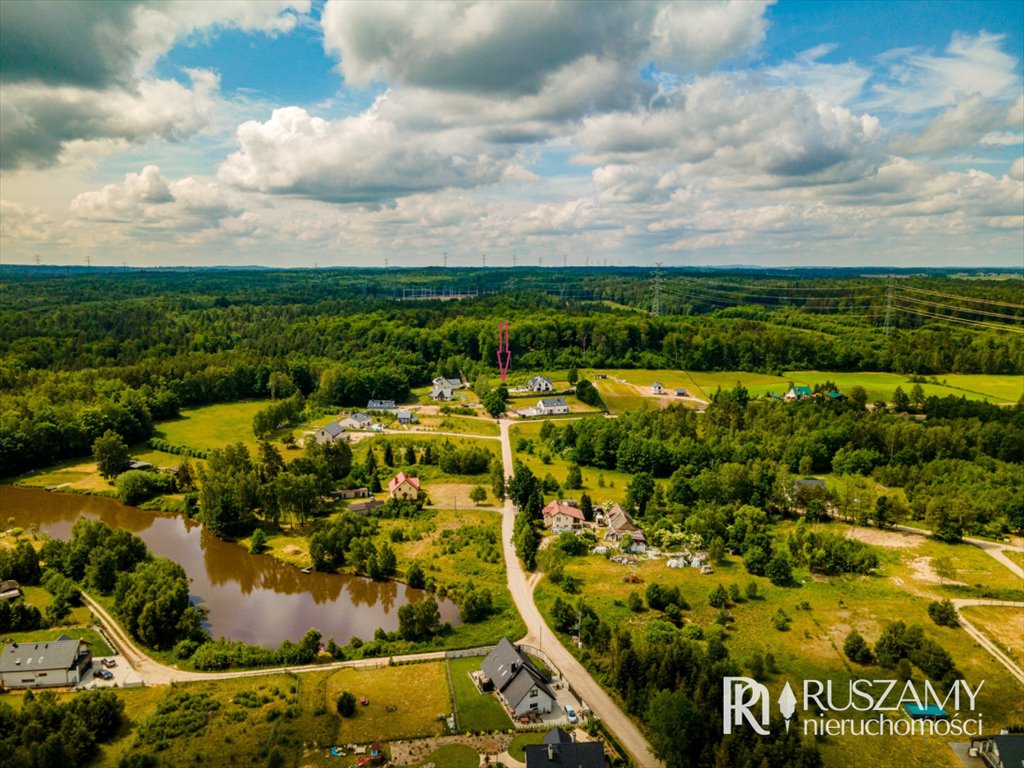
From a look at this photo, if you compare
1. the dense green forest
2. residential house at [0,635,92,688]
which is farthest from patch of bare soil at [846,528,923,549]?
the dense green forest

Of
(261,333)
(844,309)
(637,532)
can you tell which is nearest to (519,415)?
(637,532)

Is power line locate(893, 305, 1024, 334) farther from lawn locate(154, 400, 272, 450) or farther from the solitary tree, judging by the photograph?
the solitary tree

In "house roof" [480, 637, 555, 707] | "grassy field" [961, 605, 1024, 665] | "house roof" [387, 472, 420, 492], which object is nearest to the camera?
"house roof" [480, 637, 555, 707]

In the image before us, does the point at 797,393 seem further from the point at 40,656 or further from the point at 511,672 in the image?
the point at 40,656

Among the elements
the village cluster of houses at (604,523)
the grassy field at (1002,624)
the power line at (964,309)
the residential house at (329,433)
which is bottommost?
the grassy field at (1002,624)

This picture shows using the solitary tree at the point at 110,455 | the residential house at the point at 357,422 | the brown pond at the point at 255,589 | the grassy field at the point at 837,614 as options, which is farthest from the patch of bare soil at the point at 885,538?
the solitary tree at the point at 110,455

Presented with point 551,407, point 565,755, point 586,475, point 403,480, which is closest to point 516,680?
point 565,755

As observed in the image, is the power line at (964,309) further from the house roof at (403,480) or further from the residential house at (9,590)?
the residential house at (9,590)
